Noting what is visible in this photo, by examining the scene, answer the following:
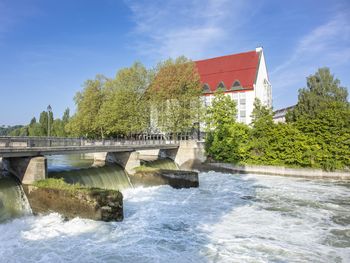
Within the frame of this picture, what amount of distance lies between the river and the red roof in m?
42.8

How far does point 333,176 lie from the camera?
35219 millimetres

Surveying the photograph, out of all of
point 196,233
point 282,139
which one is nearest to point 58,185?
point 196,233

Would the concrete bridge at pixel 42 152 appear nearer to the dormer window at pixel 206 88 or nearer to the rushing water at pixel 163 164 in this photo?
the rushing water at pixel 163 164

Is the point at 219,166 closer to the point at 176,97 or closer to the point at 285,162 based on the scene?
the point at 285,162

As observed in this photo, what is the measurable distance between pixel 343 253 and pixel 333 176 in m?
25.3

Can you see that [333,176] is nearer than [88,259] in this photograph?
No

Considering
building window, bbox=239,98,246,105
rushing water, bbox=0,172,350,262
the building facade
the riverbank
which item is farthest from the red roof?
rushing water, bbox=0,172,350,262

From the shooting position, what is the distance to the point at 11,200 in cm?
1777

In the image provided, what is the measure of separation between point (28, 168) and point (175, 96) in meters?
34.5

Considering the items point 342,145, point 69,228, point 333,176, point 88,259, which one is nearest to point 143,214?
point 69,228

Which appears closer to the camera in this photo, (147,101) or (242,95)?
(147,101)

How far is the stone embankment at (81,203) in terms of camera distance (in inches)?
643

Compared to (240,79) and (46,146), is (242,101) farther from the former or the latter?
(46,146)

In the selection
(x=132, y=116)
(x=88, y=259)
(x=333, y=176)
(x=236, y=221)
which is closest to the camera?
(x=88, y=259)
